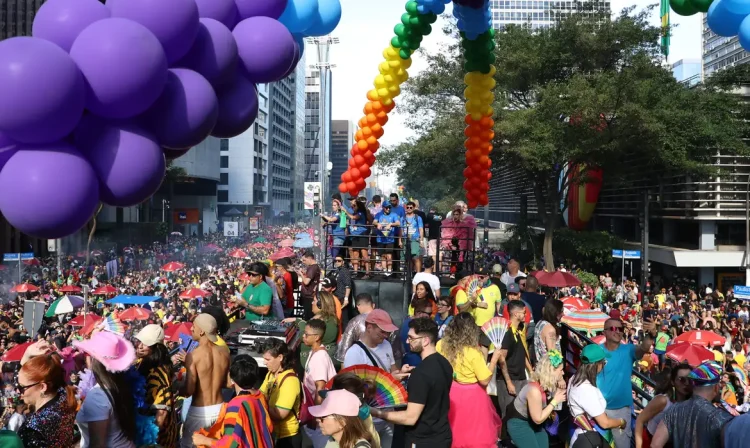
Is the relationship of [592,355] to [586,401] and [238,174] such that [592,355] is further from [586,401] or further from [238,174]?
[238,174]

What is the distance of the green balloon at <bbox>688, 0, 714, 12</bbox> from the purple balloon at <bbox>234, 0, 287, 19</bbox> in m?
4.42

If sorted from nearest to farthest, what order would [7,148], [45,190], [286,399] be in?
[45,190] → [7,148] → [286,399]

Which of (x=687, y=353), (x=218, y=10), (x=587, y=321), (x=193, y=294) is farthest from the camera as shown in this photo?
(x=193, y=294)

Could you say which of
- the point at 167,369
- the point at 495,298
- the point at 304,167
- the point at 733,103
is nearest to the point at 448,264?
the point at 495,298

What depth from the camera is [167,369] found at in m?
4.88

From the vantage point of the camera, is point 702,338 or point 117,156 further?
point 702,338

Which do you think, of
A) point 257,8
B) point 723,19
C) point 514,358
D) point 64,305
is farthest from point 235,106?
point 64,305

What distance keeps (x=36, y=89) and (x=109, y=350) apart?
5.38 feet

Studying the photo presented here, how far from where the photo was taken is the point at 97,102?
4.66 metres

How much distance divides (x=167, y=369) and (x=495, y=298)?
4.45 m

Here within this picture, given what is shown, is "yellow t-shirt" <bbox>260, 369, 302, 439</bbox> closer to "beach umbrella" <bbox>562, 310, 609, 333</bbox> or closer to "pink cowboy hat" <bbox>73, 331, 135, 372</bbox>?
"pink cowboy hat" <bbox>73, 331, 135, 372</bbox>

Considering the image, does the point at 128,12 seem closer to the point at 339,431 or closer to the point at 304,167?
the point at 339,431

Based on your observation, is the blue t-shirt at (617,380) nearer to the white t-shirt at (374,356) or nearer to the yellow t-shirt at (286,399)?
the white t-shirt at (374,356)

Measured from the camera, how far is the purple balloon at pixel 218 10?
5887 mm
